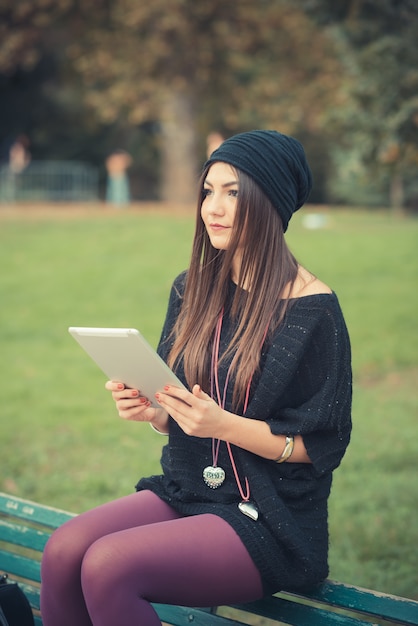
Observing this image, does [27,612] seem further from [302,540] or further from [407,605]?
[407,605]

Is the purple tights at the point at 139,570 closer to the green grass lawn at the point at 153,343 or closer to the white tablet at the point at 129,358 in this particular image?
the white tablet at the point at 129,358

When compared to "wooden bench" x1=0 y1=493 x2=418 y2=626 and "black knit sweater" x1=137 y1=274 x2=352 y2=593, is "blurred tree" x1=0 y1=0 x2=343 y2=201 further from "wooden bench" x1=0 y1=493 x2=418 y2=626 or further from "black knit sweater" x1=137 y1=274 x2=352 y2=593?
"black knit sweater" x1=137 y1=274 x2=352 y2=593

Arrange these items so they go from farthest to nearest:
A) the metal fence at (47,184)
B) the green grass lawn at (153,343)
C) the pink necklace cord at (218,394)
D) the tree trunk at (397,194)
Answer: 1. the tree trunk at (397,194)
2. the metal fence at (47,184)
3. the green grass lawn at (153,343)
4. the pink necklace cord at (218,394)

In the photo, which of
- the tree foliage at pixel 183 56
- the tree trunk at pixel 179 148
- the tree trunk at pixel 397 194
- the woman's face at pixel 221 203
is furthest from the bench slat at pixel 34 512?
the tree trunk at pixel 397 194

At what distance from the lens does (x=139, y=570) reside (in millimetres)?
2381

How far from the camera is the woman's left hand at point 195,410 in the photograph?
2.44 m

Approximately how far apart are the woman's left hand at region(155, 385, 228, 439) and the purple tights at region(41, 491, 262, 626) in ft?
0.85

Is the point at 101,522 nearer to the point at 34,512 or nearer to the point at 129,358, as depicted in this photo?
the point at 129,358

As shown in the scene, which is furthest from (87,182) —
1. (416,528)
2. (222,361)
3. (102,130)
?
(222,361)

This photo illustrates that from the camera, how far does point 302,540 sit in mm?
2523

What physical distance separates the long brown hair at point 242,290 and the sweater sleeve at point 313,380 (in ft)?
0.21

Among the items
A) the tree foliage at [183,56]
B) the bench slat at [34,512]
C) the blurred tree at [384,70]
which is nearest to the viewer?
the bench slat at [34,512]

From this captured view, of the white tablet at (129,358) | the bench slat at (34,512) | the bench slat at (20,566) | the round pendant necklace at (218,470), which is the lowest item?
the bench slat at (20,566)

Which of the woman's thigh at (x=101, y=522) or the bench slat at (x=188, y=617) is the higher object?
the woman's thigh at (x=101, y=522)
